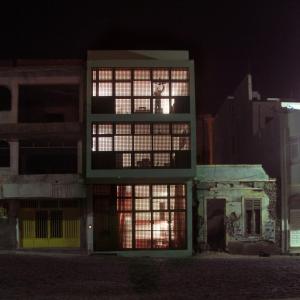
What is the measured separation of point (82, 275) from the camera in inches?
992

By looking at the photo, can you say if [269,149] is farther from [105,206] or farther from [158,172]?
[105,206]

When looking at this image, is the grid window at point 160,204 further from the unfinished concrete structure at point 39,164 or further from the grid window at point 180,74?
the grid window at point 180,74

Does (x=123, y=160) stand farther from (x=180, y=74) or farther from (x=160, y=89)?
(x=180, y=74)

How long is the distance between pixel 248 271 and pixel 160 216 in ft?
30.9

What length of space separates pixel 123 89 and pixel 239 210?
920cm

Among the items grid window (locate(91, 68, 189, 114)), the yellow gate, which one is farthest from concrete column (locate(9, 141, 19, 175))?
grid window (locate(91, 68, 189, 114))

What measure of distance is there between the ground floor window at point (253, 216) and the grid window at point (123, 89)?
29.1ft

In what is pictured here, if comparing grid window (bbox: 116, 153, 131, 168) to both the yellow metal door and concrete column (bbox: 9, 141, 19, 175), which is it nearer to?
the yellow metal door

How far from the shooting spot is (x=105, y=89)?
1394 inches

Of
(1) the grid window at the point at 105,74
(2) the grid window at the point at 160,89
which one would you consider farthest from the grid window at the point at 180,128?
(1) the grid window at the point at 105,74

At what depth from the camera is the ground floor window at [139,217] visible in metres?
35.3

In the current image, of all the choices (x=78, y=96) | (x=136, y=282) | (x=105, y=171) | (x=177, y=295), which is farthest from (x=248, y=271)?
(x=78, y=96)

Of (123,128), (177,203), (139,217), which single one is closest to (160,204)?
(177,203)

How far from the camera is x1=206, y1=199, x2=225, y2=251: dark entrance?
36.7m
